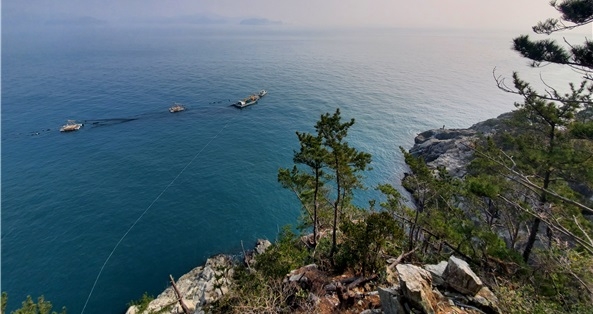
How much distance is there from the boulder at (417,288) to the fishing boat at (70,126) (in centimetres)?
6493

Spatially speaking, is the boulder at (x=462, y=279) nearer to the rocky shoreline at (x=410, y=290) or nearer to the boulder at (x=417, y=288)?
the rocky shoreline at (x=410, y=290)

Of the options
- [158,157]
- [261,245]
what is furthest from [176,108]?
[261,245]

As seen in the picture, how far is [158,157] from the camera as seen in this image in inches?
1877

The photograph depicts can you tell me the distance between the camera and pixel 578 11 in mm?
10109

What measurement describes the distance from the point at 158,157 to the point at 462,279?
47038 mm

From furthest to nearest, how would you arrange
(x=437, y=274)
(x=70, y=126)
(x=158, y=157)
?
1. (x=70, y=126)
2. (x=158, y=157)
3. (x=437, y=274)

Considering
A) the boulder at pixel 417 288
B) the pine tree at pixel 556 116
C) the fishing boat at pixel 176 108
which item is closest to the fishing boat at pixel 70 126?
the fishing boat at pixel 176 108

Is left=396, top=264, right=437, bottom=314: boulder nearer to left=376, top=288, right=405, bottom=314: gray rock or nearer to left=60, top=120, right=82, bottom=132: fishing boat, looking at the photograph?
left=376, top=288, right=405, bottom=314: gray rock

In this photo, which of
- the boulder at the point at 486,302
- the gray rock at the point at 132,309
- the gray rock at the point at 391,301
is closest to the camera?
the gray rock at the point at 391,301

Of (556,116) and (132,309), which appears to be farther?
(132,309)

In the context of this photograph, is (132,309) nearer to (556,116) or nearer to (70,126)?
(556,116)

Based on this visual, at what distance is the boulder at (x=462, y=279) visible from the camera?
11.5 metres

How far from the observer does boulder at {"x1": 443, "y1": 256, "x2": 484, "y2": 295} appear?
37.7ft

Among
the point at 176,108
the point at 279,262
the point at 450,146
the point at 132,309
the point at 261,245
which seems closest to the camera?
the point at 279,262
